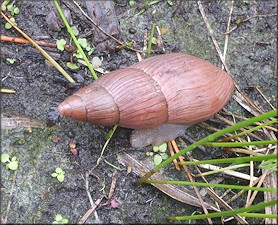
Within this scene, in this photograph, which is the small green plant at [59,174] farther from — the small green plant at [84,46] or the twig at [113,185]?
the small green plant at [84,46]

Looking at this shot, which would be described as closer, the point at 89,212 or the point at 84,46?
the point at 89,212

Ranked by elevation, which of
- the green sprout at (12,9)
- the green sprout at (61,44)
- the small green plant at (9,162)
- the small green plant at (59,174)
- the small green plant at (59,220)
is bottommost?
the small green plant at (59,220)

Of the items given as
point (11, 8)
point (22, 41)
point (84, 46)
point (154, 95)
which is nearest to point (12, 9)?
point (11, 8)

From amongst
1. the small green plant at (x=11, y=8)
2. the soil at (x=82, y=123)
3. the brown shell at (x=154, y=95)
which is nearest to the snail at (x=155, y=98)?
the brown shell at (x=154, y=95)

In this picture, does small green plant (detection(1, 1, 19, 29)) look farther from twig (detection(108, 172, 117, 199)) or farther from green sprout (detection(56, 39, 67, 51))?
twig (detection(108, 172, 117, 199))

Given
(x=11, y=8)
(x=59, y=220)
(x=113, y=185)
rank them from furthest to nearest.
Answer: (x=11, y=8), (x=113, y=185), (x=59, y=220)

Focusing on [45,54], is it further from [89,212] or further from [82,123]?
[89,212]

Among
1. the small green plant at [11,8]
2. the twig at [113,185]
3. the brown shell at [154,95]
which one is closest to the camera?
the brown shell at [154,95]
